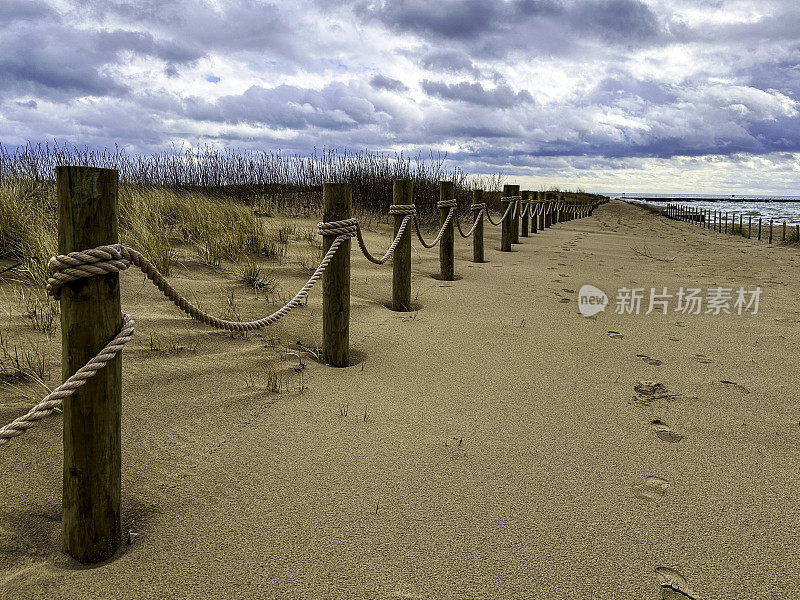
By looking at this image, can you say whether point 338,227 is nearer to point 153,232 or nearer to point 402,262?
point 402,262

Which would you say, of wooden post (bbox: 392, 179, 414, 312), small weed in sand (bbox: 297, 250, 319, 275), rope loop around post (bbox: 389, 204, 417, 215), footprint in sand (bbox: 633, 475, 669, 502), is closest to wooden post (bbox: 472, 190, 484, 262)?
small weed in sand (bbox: 297, 250, 319, 275)

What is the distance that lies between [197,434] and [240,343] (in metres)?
1.02

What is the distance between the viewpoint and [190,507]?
1.92m

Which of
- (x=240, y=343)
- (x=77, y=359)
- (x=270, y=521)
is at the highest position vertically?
(x=77, y=359)

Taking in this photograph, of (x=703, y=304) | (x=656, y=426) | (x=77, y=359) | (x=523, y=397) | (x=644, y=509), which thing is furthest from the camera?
(x=703, y=304)

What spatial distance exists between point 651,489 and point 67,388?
1956 millimetres

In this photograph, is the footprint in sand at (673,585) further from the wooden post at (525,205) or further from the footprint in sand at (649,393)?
the wooden post at (525,205)

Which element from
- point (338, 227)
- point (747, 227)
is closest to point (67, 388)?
point (338, 227)

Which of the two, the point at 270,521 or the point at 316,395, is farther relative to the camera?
the point at 316,395

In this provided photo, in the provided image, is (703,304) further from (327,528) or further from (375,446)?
(327,528)

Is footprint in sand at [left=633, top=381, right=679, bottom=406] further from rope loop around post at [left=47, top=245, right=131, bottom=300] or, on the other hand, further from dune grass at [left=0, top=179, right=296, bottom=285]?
dune grass at [left=0, top=179, right=296, bottom=285]

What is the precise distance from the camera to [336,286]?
307 centimetres

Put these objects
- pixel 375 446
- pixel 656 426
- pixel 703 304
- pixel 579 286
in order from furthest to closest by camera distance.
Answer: pixel 579 286
pixel 703 304
pixel 656 426
pixel 375 446

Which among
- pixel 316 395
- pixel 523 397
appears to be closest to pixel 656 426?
pixel 523 397
